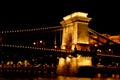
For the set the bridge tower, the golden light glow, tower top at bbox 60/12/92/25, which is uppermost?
tower top at bbox 60/12/92/25

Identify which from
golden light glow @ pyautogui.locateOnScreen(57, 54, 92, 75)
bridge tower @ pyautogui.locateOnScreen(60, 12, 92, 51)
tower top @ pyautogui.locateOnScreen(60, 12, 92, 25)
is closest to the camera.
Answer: golden light glow @ pyautogui.locateOnScreen(57, 54, 92, 75)

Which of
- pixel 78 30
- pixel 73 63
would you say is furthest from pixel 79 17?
pixel 73 63

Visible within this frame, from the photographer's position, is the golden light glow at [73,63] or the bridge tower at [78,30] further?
the bridge tower at [78,30]

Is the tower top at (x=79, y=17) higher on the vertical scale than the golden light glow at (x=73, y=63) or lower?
higher

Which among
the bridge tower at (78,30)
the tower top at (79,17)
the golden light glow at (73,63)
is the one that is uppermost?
the tower top at (79,17)

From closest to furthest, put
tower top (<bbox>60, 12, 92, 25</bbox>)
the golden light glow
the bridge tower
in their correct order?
the golden light glow, tower top (<bbox>60, 12, 92, 25</bbox>), the bridge tower

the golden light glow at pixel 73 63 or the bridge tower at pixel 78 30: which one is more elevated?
the bridge tower at pixel 78 30

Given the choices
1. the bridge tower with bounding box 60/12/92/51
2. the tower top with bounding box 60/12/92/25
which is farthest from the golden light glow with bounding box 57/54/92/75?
the tower top with bounding box 60/12/92/25

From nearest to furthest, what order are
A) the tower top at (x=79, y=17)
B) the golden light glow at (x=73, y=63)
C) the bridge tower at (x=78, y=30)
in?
the golden light glow at (x=73, y=63)
the tower top at (x=79, y=17)
the bridge tower at (x=78, y=30)

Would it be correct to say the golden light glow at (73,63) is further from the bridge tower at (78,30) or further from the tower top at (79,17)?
the tower top at (79,17)

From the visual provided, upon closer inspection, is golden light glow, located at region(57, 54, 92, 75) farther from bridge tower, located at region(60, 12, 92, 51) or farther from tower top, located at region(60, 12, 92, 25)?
tower top, located at region(60, 12, 92, 25)

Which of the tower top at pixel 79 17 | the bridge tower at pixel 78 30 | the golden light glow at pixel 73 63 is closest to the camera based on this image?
the golden light glow at pixel 73 63

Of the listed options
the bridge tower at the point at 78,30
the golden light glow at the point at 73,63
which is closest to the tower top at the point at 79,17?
the bridge tower at the point at 78,30

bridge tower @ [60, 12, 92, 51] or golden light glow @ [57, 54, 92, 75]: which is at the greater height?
bridge tower @ [60, 12, 92, 51]
